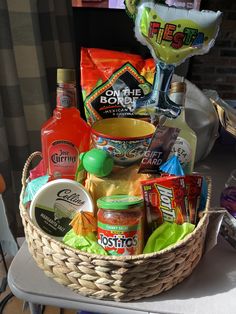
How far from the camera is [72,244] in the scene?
521 millimetres

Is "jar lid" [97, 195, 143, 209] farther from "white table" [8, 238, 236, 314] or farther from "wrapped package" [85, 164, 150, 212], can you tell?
"white table" [8, 238, 236, 314]

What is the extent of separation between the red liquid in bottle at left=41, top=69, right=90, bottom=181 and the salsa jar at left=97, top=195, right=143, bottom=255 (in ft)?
0.41

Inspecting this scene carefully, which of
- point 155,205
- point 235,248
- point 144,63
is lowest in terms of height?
point 235,248

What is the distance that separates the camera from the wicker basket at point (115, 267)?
0.49 m

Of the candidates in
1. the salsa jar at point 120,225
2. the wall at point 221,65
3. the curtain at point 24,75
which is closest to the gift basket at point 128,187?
the salsa jar at point 120,225

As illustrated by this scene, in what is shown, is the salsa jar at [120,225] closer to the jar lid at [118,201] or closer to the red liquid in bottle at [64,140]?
the jar lid at [118,201]

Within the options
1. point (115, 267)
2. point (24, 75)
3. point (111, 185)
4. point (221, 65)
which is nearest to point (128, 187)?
point (111, 185)

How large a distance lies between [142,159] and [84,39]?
1.16 meters

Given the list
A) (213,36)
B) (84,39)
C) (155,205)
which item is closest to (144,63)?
(213,36)

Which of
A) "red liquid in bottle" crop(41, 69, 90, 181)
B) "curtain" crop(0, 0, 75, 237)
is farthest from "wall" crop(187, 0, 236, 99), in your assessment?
"red liquid in bottle" crop(41, 69, 90, 181)

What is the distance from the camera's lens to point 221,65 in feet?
9.25

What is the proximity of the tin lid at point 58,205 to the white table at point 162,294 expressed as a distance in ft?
0.28

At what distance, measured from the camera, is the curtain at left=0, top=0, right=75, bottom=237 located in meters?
1.17

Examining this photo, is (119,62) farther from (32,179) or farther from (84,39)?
(84,39)
